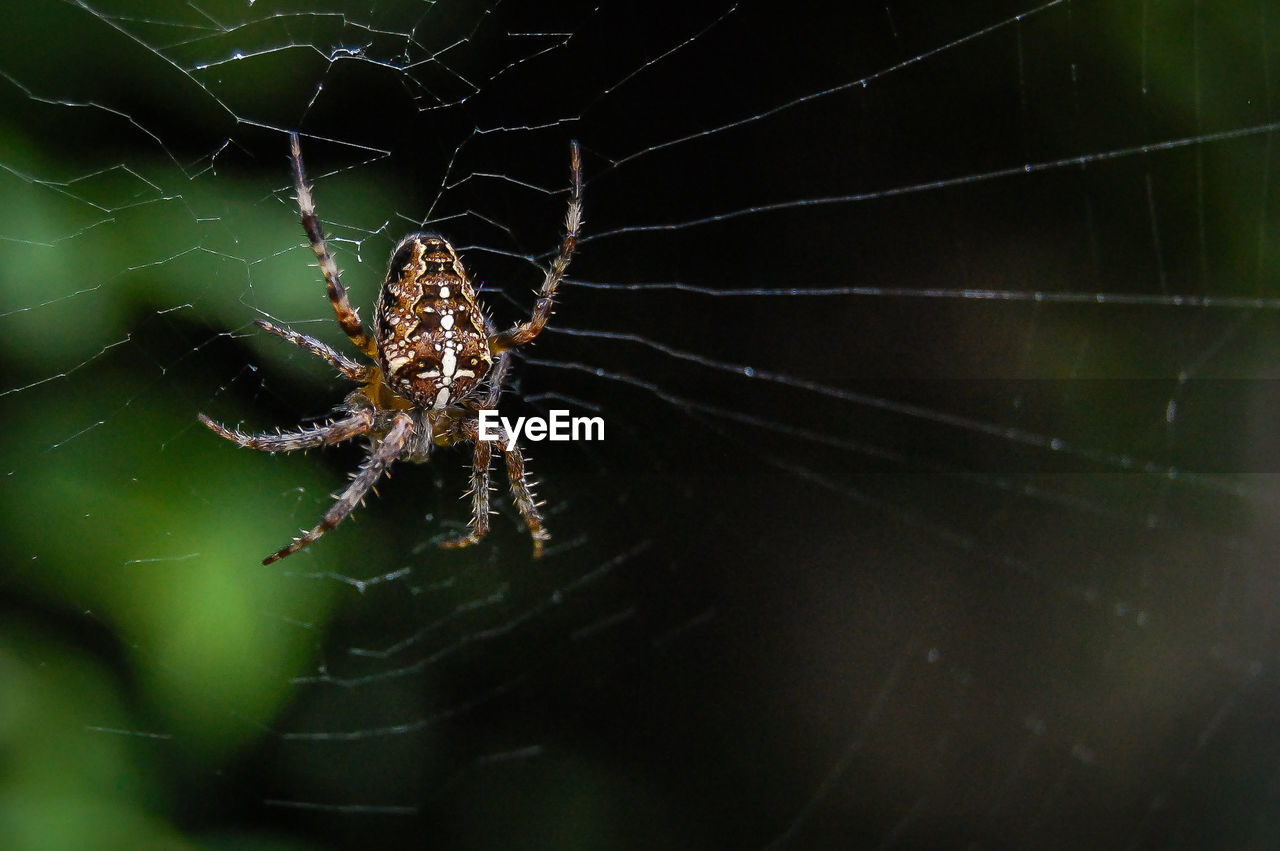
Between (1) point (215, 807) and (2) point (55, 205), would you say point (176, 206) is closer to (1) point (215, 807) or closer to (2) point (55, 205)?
(2) point (55, 205)

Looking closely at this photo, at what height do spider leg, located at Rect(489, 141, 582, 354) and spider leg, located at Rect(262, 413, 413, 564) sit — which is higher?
spider leg, located at Rect(489, 141, 582, 354)

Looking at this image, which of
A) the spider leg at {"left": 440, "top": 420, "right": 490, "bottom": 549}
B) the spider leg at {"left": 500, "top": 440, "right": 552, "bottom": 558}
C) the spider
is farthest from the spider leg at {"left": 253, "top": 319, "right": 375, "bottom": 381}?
the spider leg at {"left": 500, "top": 440, "right": 552, "bottom": 558}

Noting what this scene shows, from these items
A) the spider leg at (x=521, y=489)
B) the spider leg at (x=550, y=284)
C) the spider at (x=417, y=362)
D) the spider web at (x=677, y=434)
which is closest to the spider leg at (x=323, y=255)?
the spider at (x=417, y=362)

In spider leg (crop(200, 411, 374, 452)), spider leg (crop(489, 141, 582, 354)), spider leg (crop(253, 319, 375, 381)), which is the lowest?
spider leg (crop(200, 411, 374, 452))

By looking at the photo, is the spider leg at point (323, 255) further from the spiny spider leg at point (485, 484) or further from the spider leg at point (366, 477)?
the spiny spider leg at point (485, 484)

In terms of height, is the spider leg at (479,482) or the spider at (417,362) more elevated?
the spider at (417,362)

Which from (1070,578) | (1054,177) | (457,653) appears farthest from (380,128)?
(1070,578)

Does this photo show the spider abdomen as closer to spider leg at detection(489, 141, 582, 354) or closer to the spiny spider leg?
spider leg at detection(489, 141, 582, 354)

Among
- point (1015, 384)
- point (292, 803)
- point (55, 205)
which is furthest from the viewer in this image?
point (1015, 384)
